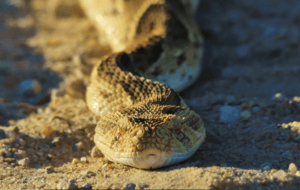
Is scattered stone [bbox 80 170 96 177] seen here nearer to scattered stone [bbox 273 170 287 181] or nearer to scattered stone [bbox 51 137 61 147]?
scattered stone [bbox 51 137 61 147]

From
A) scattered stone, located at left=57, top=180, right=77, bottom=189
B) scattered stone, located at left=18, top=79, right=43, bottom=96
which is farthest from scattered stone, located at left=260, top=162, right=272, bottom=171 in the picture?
scattered stone, located at left=18, top=79, right=43, bottom=96

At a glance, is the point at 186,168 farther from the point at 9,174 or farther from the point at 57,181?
the point at 9,174

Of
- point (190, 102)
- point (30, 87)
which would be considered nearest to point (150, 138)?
point (190, 102)

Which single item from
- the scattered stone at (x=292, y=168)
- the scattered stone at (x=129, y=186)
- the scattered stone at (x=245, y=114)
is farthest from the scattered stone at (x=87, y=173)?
the scattered stone at (x=245, y=114)

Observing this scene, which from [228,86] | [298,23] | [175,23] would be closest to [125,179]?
[228,86]

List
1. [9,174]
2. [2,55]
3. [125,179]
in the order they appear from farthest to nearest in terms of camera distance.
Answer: [2,55]
[9,174]
[125,179]

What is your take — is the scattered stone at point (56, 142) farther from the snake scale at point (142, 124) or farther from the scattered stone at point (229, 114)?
the scattered stone at point (229, 114)
